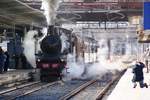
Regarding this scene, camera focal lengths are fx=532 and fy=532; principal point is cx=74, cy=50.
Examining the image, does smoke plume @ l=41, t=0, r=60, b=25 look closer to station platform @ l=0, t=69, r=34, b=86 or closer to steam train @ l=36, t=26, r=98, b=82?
steam train @ l=36, t=26, r=98, b=82

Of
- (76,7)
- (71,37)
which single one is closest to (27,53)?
(71,37)

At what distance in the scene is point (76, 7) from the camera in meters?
46.9

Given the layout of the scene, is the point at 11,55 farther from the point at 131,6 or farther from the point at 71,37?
the point at 131,6

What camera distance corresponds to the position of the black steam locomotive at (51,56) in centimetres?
2706

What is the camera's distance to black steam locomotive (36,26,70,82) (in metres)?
27.1

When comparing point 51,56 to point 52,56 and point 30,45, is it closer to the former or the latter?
point 52,56

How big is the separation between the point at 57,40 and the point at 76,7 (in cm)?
2007

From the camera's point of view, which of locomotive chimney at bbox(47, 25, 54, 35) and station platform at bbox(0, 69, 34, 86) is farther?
locomotive chimney at bbox(47, 25, 54, 35)

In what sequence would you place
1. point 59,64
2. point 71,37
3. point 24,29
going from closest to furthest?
point 59,64 → point 71,37 → point 24,29

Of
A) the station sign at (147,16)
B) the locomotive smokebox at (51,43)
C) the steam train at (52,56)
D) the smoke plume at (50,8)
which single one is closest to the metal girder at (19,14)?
the smoke plume at (50,8)

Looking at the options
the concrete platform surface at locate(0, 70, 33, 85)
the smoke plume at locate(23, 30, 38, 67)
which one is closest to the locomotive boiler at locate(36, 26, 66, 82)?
the concrete platform surface at locate(0, 70, 33, 85)

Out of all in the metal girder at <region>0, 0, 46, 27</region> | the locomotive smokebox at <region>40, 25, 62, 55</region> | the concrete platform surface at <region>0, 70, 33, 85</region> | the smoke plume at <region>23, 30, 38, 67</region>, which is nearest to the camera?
the concrete platform surface at <region>0, 70, 33, 85</region>

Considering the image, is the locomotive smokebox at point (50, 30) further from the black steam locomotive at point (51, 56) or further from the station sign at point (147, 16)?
the station sign at point (147, 16)

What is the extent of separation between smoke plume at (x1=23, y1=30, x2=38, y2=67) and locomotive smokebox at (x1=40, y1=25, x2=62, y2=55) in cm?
375
